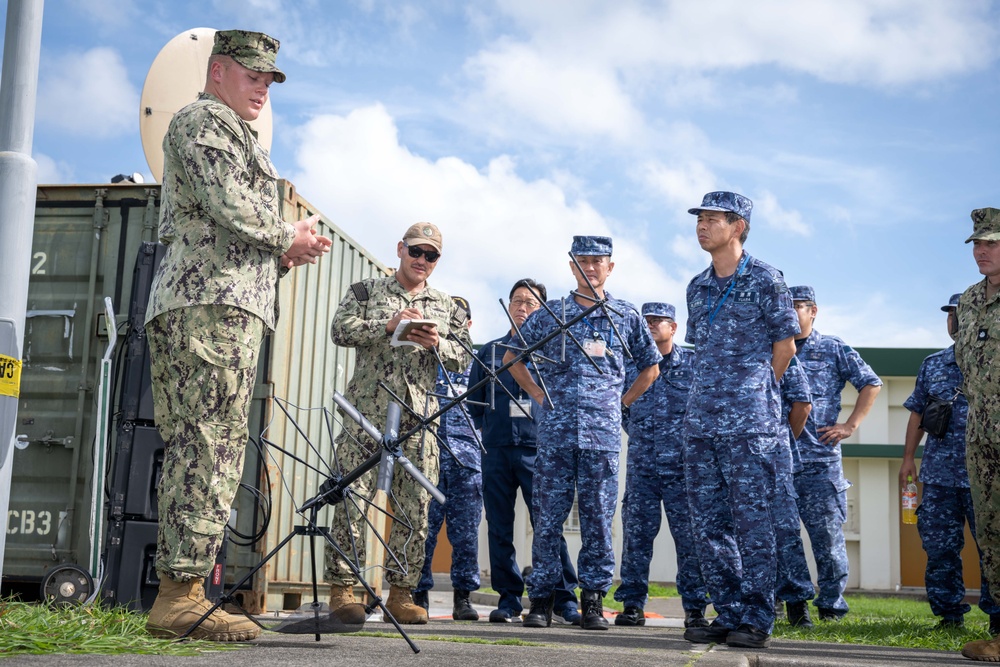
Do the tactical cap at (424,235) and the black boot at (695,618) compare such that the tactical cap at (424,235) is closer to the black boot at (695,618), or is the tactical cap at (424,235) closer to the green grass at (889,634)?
the black boot at (695,618)

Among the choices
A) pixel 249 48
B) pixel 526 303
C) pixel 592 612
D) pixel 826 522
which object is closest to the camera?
pixel 249 48

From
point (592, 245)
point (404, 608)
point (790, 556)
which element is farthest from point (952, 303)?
point (404, 608)

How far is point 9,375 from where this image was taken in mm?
3629

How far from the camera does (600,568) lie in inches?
230

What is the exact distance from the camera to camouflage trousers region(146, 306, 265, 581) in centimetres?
364

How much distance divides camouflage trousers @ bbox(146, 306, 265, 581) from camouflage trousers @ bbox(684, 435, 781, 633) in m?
2.21

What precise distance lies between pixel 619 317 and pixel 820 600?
2.89m

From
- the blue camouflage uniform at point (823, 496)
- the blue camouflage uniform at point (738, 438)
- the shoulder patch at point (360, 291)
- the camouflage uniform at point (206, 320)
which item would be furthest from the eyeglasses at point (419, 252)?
the blue camouflage uniform at point (823, 496)

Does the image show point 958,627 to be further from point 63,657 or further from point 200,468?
point 63,657

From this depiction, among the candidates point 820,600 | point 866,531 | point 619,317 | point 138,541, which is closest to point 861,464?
point 866,531

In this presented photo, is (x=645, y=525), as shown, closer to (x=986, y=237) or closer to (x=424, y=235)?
(x=424, y=235)

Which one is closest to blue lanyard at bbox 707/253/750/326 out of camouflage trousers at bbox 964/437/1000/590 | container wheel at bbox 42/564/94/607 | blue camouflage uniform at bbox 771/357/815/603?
camouflage trousers at bbox 964/437/1000/590

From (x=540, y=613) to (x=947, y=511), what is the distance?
294cm

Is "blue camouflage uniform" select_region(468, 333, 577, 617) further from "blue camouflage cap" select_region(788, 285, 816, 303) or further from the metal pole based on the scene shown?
the metal pole
